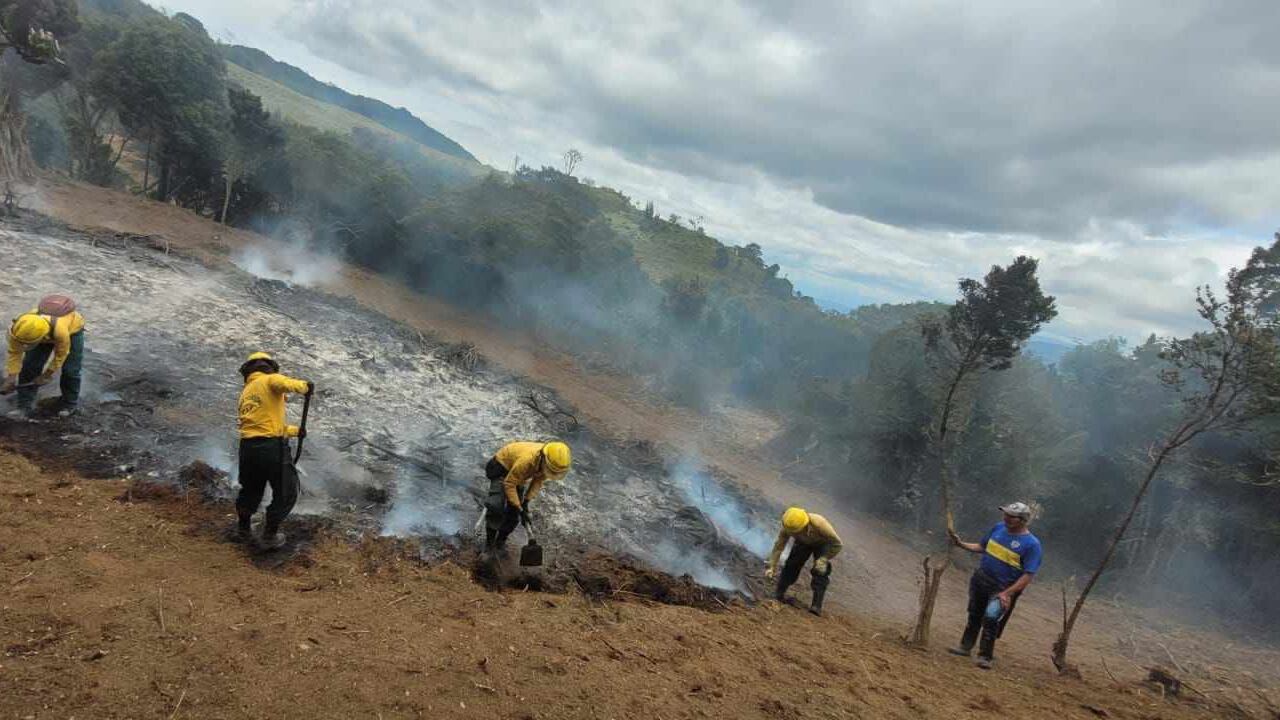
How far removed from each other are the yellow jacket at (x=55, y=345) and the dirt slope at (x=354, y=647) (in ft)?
3.81

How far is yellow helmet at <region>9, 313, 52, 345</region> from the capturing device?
218 inches

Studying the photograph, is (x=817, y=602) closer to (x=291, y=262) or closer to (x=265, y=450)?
(x=265, y=450)

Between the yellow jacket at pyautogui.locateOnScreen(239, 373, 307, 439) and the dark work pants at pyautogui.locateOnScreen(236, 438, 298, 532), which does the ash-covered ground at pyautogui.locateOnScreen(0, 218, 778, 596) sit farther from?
the yellow jacket at pyautogui.locateOnScreen(239, 373, 307, 439)

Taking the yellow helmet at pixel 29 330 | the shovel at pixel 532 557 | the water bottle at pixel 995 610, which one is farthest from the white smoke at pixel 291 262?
the water bottle at pixel 995 610

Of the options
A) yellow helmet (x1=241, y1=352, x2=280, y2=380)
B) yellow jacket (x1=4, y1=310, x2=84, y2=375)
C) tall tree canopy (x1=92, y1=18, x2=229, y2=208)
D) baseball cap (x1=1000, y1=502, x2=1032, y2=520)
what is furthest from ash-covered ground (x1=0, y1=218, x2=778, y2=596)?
→ tall tree canopy (x1=92, y1=18, x2=229, y2=208)

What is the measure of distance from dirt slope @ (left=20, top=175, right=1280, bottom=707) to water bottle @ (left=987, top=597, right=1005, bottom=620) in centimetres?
112

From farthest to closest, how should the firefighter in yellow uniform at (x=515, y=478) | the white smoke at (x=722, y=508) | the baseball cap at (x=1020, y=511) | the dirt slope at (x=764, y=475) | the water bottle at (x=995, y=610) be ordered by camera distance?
the white smoke at (x=722, y=508)
the dirt slope at (x=764, y=475)
the water bottle at (x=995, y=610)
the baseball cap at (x=1020, y=511)
the firefighter in yellow uniform at (x=515, y=478)

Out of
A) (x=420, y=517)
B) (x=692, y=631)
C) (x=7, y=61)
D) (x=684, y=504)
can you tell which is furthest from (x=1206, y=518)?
(x=7, y=61)

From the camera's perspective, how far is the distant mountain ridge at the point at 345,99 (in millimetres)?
74750

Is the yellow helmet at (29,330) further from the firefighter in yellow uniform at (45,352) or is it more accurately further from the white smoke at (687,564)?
the white smoke at (687,564)

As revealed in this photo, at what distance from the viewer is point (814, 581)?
23.0 feet

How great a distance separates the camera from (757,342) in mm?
25234

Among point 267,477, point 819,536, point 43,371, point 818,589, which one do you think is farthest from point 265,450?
point 818,589

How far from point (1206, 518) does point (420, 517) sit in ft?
57.3
